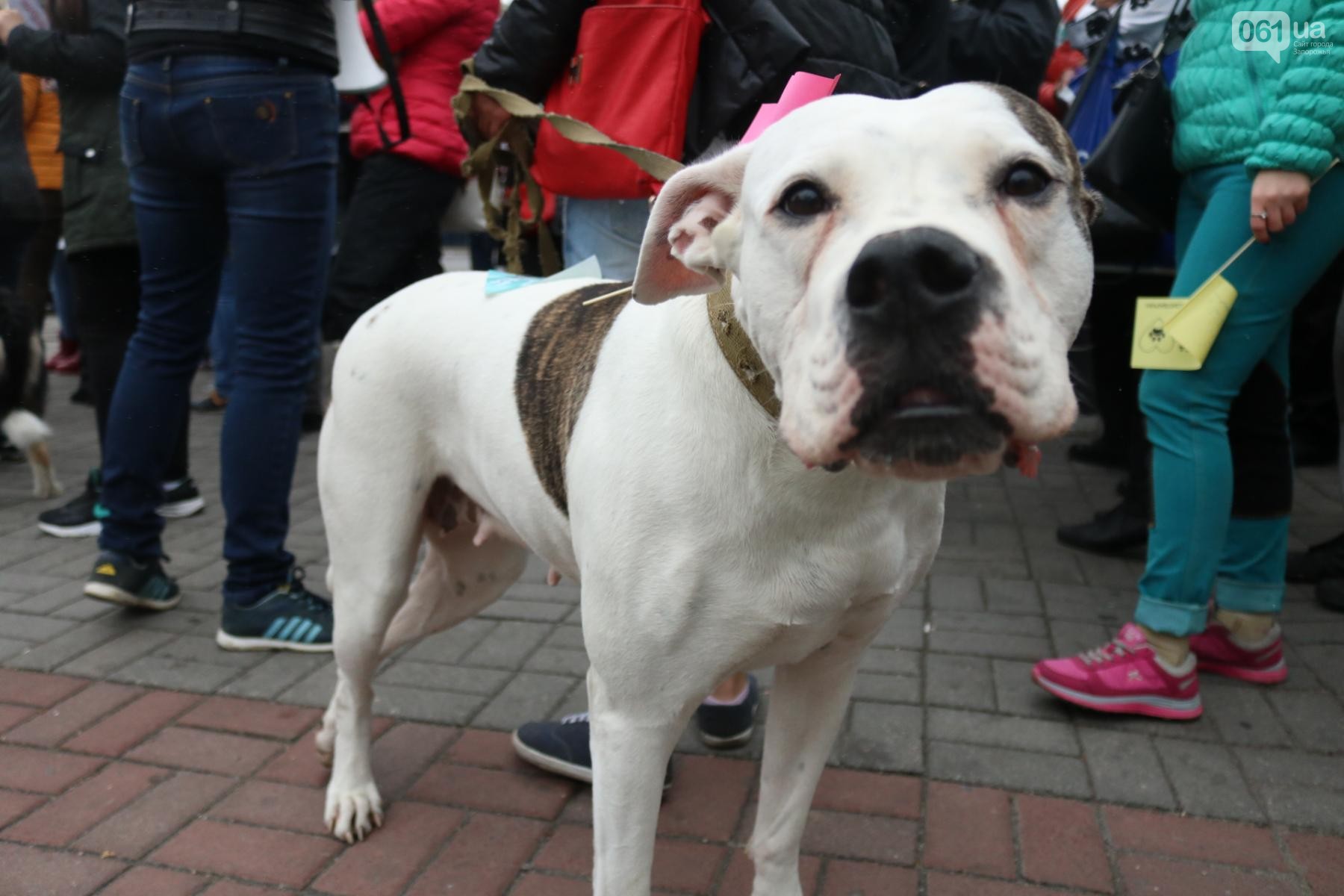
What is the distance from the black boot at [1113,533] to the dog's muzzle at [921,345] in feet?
11.7

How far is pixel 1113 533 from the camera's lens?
4.52 metres

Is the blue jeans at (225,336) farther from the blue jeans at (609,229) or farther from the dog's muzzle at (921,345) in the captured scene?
the dog's muzzle at (921,345)

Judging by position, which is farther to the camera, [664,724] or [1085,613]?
[1085,613]

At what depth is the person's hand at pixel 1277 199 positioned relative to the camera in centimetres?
262

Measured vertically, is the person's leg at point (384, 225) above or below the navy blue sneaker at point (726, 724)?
above

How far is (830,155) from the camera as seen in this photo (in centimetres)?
135

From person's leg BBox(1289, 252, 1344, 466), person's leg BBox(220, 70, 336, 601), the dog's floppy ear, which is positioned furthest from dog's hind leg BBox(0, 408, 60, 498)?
person's leg BBox(1289, 252, 1344, 466)

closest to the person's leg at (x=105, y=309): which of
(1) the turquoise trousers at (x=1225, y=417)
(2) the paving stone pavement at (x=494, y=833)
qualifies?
(2) the paving stone pavement at (x=494, y=833)

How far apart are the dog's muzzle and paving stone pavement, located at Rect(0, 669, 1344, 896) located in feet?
4.61

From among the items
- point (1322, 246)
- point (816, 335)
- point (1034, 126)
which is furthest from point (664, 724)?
point (1322, 246)

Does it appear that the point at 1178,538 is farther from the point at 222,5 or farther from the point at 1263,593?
the point at 222,5

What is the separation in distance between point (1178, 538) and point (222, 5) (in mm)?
3111

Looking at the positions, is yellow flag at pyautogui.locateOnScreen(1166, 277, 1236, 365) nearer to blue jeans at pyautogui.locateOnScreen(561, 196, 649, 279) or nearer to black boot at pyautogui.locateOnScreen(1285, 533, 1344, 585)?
blue jeans at pyautogui.locateOnScreen(561, 196, 649, 279)

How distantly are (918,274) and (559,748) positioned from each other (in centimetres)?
187
